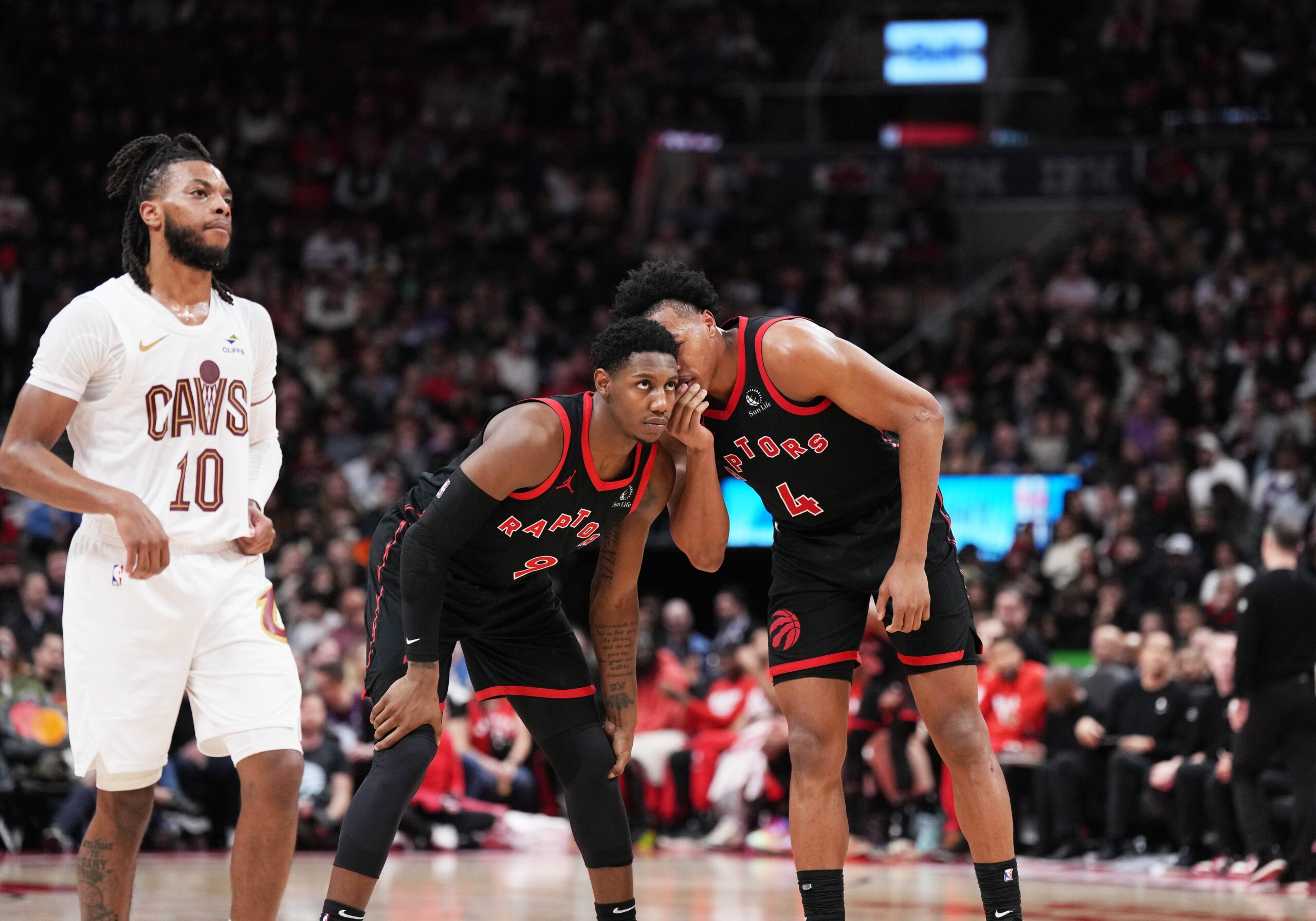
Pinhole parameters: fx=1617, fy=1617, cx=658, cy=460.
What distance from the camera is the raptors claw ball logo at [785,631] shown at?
5027 millimetres

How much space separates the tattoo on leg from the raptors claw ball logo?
6.68 feet

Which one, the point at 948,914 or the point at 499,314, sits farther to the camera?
the point at 499,314

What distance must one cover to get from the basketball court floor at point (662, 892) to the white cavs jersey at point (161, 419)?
282 centimetres

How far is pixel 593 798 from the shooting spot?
4.78 meters

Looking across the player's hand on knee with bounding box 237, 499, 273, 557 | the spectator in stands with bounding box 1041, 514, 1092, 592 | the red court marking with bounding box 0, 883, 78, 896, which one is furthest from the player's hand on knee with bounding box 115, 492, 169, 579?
the spectator in stands with bounding box 1041, 514, 1092, 592

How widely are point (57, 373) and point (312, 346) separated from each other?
12327mm

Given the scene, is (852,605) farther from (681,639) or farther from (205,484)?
(681,639)

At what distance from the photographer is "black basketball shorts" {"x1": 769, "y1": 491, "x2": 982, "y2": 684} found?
4.93 meters

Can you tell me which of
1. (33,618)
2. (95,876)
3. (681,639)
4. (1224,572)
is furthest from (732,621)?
(95,876)

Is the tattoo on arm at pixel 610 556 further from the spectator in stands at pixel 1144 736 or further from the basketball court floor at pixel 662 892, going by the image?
the spectator in stands at pixel 1144 736

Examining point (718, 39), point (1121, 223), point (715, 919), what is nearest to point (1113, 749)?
point (715, 919)

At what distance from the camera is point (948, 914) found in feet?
23.6

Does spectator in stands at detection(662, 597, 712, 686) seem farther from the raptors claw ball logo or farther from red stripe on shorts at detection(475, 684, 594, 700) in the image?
red stripe on shorts at detection(475, 684, 594, 700)

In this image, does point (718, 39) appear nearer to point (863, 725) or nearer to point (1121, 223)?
point (1121, 223)
